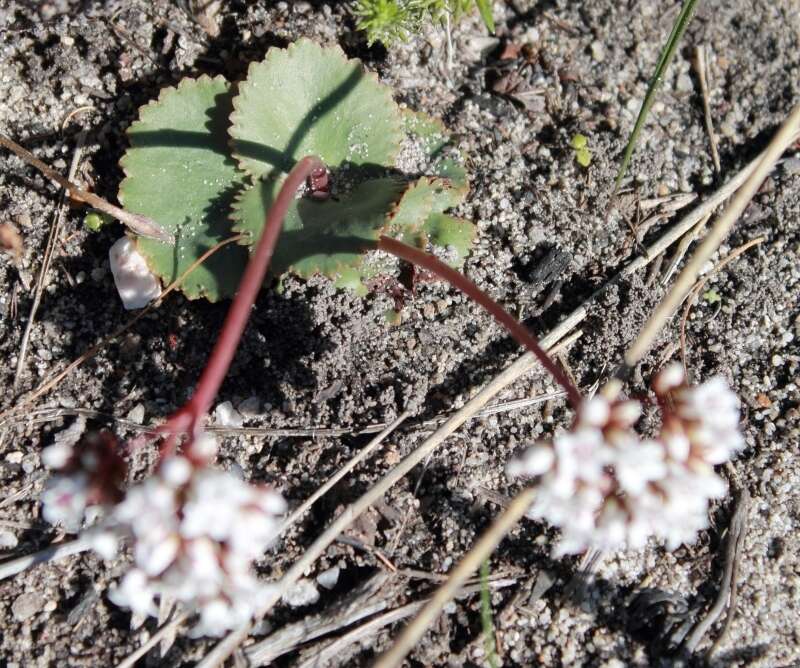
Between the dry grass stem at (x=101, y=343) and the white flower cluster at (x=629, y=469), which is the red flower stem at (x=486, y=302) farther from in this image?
the dry grass stem at (x=101, y=343)

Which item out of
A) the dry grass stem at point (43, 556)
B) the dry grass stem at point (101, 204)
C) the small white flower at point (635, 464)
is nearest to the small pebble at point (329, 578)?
the dry grass stem at point (43, 556)

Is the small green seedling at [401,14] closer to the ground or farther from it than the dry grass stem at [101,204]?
farther from it

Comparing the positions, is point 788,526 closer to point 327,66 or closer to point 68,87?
point 327,66

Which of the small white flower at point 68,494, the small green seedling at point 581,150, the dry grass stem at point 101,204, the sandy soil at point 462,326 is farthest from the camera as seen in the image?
the small green seedling at point 581,150

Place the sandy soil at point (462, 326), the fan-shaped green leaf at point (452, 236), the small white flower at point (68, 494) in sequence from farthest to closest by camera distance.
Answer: the fan-shaped green leaf at point (452, 236) → the sandy soil at point (462, 326) → the small white flower at point (68, 494)

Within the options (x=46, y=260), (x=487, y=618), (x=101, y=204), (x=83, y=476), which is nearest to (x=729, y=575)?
(x=487, y=618)

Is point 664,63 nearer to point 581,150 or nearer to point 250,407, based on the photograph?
point 581,150

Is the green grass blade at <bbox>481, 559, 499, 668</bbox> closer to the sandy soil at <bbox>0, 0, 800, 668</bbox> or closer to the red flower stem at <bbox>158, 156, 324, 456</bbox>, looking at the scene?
the sandy soil at <bbox>0, 0, 800, 668</bbox>
